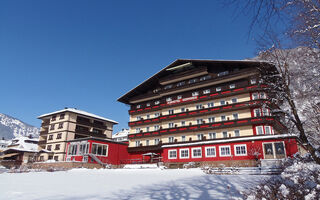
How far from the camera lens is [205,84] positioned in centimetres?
3781

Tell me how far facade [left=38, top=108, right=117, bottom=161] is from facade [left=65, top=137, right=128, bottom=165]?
32.5 ft

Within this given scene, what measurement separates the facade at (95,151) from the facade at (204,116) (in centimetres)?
304

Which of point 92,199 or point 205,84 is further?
point 205,84

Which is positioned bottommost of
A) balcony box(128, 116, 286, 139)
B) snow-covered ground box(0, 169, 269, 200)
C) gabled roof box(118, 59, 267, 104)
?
snow-covered ground box(0, 169, 269, 200)

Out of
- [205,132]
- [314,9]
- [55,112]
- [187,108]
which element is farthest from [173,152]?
[55,112]

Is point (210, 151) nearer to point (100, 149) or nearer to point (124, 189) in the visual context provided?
point (100, 149)

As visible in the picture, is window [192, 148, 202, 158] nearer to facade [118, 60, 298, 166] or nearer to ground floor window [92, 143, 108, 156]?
facade [118, 60, 298, 166]

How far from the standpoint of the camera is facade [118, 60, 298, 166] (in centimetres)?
2877

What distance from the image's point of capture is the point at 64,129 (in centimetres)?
5038

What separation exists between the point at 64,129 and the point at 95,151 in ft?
53.2

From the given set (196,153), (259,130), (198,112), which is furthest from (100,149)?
(259,130)

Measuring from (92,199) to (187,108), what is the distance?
34.2 meters

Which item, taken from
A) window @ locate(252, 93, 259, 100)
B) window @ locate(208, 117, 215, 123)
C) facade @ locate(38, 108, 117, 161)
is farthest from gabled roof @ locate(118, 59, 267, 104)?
facade @ locate(38, 108, 117, 161)

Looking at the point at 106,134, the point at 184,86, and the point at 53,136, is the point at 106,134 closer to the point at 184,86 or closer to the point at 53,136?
the point at 53,136
